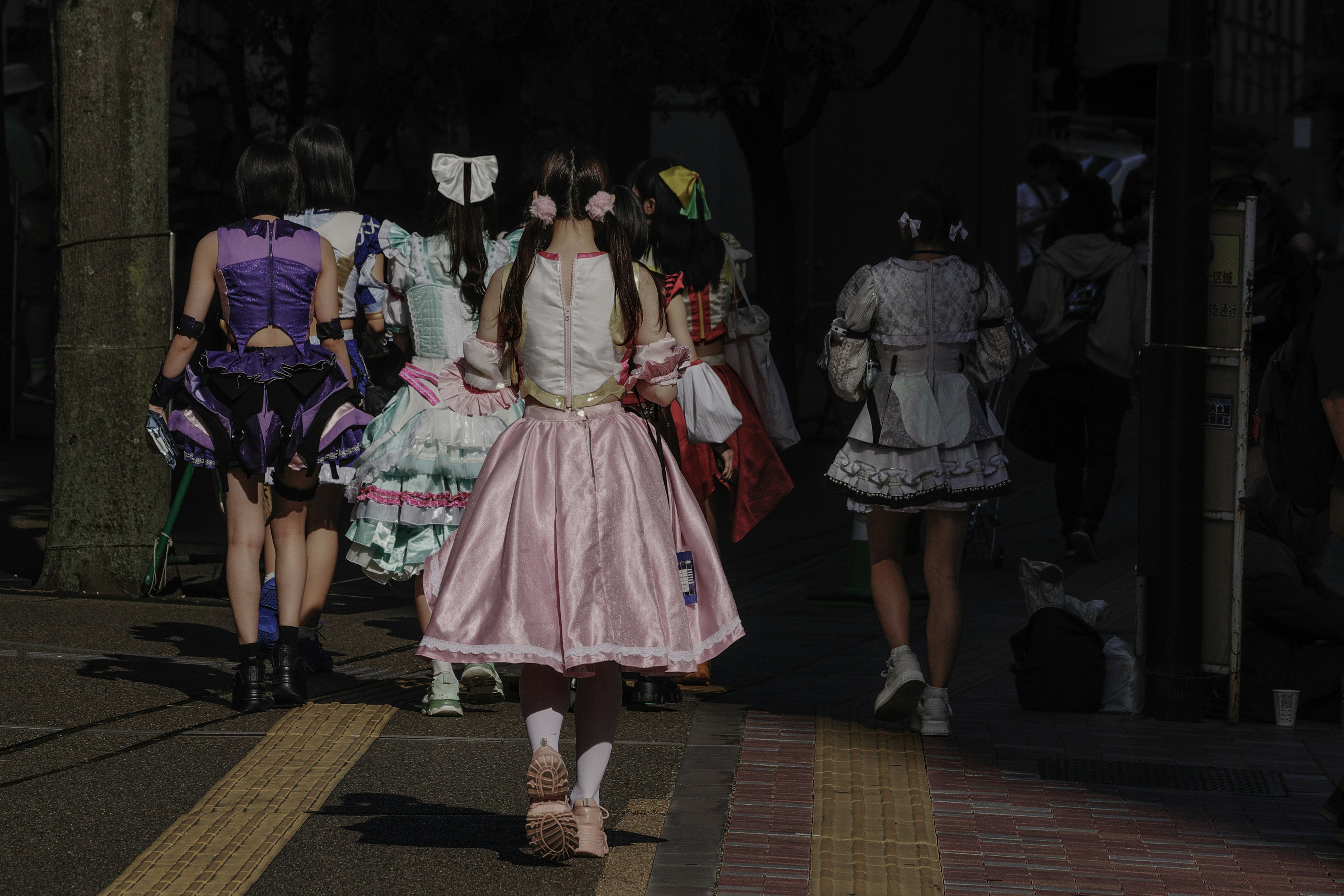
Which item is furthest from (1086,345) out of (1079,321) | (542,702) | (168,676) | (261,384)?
(542,702)

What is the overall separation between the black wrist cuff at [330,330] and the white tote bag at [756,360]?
5.30ft

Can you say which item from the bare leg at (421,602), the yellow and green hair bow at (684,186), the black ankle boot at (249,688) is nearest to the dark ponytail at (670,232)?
the yellow and green hair bow at (684,186)

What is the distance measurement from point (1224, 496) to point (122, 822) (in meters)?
3.91

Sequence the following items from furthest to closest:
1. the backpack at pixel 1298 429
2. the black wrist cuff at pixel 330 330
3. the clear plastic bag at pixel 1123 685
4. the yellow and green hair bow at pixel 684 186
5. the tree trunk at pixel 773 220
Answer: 1. the tree trunk at pixel 773 220
2. the yellow and green hair bow at pixel 684 186
3. the clear plastic bag at pixel 1123 685
4. the black wrist cuff at pixel 330 330
5. the backpack at pixel 1298 429

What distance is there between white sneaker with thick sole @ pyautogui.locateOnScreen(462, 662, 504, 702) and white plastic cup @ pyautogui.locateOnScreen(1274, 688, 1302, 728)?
9.02ft

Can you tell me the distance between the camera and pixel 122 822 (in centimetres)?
Answer: 515

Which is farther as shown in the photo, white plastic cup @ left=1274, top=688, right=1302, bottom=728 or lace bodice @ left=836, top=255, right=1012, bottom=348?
white plastic cup @ left=1274, top=688, right=1302, bottom=728

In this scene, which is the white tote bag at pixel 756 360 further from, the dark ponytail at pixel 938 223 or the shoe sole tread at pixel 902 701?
the shoe sole tread at pixel 902 701

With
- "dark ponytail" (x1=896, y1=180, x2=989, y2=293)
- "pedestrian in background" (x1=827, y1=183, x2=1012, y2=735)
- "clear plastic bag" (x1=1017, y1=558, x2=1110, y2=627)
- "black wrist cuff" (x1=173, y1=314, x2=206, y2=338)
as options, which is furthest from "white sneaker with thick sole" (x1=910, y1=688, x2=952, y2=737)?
"black wrist cuff" (x1=173, y1=314, x2=206, y2=338)

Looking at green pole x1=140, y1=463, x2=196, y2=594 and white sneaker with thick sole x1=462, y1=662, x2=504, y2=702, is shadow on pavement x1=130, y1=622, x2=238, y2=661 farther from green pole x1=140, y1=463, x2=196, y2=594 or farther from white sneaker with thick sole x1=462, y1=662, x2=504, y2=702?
white sneaker with thick sole x1=462, y1=662, x2=504, y2=702

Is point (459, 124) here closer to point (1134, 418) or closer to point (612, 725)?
point (1134, 418)

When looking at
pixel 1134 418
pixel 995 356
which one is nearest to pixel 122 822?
pixel 995 356

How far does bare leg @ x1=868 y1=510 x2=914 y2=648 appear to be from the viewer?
663 cm

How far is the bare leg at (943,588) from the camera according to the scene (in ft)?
21.5
